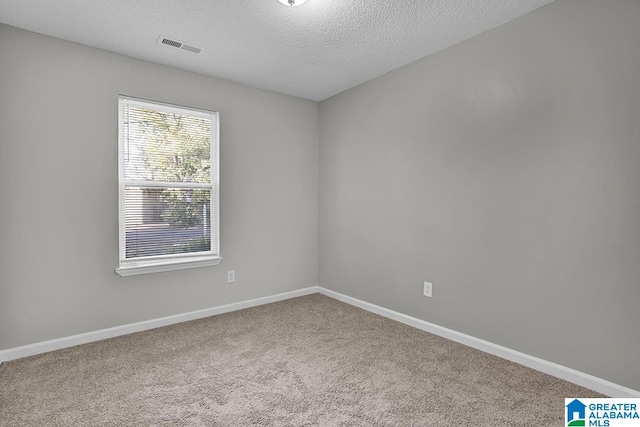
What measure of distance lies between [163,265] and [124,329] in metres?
0.61

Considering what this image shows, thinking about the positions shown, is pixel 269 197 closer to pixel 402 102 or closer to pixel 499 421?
pixel 402 102

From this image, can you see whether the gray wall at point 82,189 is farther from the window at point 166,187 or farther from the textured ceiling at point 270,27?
the textured ceiling at point 270,27

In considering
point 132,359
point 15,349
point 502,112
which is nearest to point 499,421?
point 502,112

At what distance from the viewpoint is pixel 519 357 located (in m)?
2.34

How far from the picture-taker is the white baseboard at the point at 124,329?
96.7 inches

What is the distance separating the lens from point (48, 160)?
2527 mm

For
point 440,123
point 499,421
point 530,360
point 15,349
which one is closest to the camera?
point 499,421

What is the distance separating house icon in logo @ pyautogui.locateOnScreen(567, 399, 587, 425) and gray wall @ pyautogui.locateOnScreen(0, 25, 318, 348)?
9.26ft

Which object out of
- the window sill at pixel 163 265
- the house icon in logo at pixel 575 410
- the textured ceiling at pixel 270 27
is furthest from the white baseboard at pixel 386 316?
the textured ceiling at pixel 270 27

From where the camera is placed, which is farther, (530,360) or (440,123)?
(440,123)

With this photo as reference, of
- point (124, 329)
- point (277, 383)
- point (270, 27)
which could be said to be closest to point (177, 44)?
point (270, 27)

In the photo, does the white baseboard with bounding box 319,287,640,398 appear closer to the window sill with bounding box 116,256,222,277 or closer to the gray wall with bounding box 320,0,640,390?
the gray wall with bounding box 320,0,640,390

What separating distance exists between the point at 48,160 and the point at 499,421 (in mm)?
3441

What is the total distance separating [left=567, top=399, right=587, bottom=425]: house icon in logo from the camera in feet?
5.81
